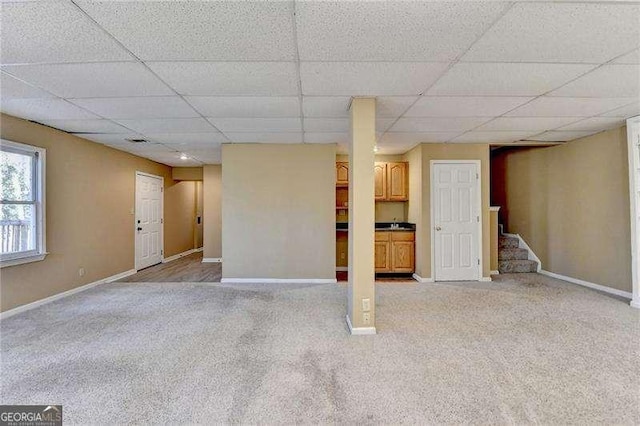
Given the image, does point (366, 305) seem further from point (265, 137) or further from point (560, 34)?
point (265, 137)

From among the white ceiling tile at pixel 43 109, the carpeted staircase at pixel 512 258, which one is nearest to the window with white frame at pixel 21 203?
the white ceiling tile at pixel 43 109

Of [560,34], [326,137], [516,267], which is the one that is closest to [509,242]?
[516,267]

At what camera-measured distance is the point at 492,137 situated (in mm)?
4828

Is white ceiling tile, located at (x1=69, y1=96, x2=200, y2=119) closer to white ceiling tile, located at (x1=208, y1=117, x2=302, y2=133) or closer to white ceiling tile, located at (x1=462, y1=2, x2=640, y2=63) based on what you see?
white ceiling tile, located at (x1=208, y1=117, x2=302, y2=133)

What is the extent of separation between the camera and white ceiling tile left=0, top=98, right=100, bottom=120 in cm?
319

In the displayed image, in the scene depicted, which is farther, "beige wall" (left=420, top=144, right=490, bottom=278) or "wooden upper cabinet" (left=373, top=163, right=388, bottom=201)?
"wooden upper cabinet" (left=373, top=163, right=388, bottom=201)

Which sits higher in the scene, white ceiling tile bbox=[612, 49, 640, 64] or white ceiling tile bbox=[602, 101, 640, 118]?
white ceiling tile bbox=[602, 101, 640, 118]

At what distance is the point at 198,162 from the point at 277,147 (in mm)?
3005

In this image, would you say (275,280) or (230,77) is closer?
(230,77)

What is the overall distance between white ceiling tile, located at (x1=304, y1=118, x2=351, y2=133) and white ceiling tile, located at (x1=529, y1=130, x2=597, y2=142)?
318 cm

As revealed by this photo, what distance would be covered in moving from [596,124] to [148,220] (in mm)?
8299

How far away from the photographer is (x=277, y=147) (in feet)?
17.3

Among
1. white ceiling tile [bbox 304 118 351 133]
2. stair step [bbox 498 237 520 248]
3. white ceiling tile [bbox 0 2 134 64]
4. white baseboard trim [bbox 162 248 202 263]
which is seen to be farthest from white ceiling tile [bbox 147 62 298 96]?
white baseboard trim [bbox 162 248 202 263]

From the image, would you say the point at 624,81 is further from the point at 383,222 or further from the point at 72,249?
the point at 72,249
